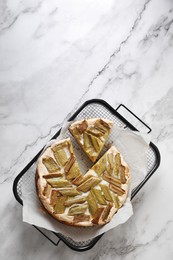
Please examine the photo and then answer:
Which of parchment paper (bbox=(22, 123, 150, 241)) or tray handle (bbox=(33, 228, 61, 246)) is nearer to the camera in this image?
parchment paper (bbox=(22, 123, 150, 241))

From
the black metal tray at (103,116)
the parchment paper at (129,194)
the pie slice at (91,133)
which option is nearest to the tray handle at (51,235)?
the black metal tray at (103,116)

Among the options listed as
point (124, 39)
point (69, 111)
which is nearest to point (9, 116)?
point (69, 111)

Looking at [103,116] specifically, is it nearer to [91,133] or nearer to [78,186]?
[91,133]

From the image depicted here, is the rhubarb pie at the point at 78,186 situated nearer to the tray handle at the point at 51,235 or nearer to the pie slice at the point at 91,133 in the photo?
the pie slice at the point at 91,133

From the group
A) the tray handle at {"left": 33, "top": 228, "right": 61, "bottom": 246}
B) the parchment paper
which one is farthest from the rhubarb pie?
the tray handle at {"left": 33, "top": 228, "right": 61, "bottom": 246}

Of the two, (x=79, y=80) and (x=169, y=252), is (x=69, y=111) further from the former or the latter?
(x=169, y=252)

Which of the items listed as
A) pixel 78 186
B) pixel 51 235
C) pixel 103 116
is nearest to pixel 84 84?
pixel 103 116

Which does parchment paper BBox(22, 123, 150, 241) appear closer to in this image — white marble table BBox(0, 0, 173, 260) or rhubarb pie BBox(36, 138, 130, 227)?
rhubarb pie BBox(36, 138, 130, 227)
